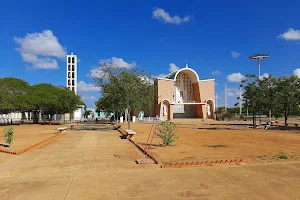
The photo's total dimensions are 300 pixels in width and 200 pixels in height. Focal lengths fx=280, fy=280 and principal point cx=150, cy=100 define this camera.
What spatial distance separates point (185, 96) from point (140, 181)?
70623 millimetres

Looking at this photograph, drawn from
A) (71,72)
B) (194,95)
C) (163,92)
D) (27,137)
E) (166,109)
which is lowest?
(27,137)

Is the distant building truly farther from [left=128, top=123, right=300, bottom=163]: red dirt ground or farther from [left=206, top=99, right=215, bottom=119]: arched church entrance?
[left=128, top=123, right=300, bottom=163]: red dirt ground

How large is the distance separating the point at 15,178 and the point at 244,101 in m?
29.4

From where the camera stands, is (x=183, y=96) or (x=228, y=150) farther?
(x=183, y=96)

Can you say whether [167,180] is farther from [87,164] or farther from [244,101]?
[244,101]

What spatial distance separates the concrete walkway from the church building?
2165 inches

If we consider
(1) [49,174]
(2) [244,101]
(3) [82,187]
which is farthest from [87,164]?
(2) [244,101]

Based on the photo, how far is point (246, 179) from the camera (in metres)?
7.09

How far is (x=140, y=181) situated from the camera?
703cm

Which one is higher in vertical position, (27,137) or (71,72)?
(71,72)

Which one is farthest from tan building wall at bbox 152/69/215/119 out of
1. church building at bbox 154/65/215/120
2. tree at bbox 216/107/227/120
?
tree at bbox 216/107/227/120

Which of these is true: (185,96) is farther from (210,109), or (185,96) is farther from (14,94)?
(14,94)

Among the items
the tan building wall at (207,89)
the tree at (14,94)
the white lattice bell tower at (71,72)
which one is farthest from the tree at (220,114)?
the tree at (14,94)

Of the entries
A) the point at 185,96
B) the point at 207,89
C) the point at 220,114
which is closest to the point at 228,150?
the point at 220,114
